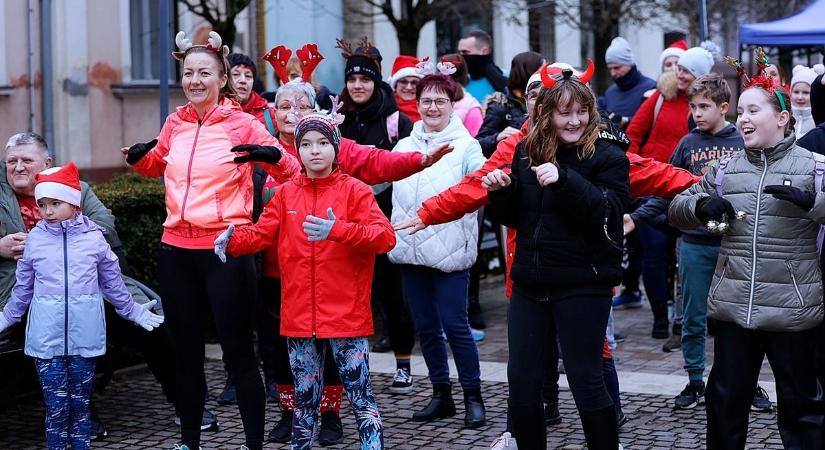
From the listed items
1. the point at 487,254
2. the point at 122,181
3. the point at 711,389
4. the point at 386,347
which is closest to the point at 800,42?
the point at 487,254

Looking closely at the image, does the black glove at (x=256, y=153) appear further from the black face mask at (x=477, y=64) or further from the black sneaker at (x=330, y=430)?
the black face mask at (x=477, y=64)

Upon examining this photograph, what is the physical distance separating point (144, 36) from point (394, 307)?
30.8 ft

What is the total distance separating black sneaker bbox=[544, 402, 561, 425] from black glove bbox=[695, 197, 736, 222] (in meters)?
1.84

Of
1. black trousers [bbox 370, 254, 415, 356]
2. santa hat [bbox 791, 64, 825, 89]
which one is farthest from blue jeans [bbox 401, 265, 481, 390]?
santa hat [bbox 791, 64, 825, 89]

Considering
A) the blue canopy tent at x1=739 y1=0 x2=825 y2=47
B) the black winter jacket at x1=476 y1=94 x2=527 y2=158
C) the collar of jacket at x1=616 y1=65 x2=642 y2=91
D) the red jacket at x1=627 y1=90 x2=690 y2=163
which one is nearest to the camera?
the black winter jacket at x1=476 y1=94 x2=527 y2=158

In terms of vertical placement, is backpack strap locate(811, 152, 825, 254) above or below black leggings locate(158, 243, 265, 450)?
above

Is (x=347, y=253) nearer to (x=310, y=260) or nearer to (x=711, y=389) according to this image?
(x=310, y=260)

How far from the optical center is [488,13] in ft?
69.2

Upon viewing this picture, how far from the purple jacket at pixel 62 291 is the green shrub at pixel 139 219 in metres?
1.86

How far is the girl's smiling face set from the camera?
18.7 feet

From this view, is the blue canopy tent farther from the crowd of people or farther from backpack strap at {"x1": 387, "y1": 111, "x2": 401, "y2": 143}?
backpack strap at {"x1": 387, "y1": 111, "x2": 401, "y2": 143}

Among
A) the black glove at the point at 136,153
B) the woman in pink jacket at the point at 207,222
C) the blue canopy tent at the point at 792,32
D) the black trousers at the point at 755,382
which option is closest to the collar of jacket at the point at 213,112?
the woman in pink jacket at the point at 207,222

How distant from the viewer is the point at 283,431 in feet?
23.2

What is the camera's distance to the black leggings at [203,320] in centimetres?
623
